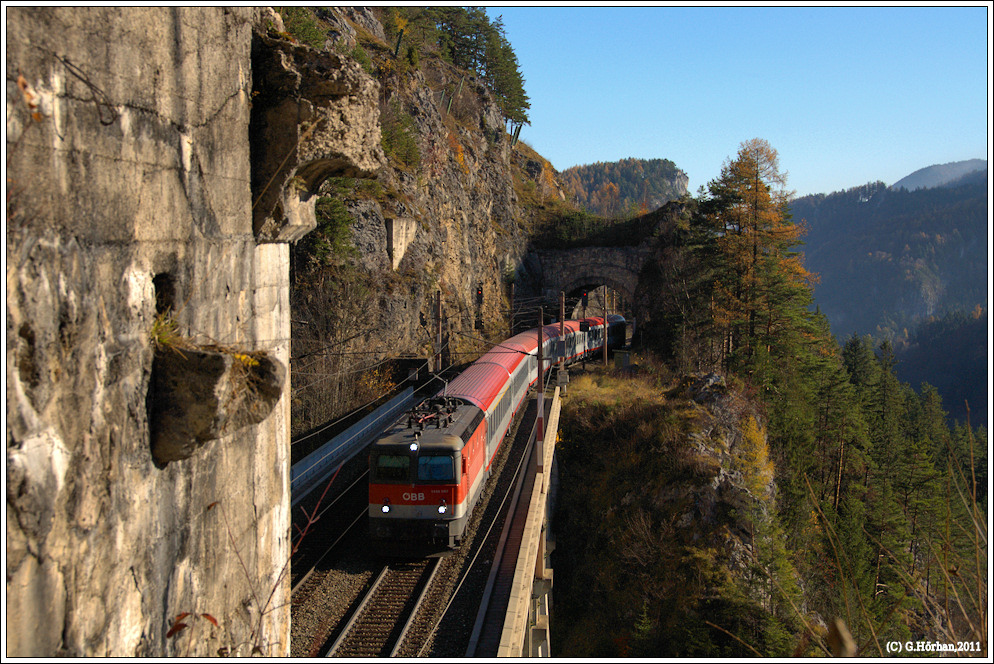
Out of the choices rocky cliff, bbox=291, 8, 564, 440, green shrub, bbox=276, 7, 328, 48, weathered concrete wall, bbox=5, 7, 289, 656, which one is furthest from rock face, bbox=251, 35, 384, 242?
green shrub, bbox=276, 7, 328, 48

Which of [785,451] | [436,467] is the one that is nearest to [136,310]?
[436,467]

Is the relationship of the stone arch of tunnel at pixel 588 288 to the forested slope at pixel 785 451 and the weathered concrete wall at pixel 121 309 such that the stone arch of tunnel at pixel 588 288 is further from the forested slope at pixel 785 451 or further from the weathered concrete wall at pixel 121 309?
the weathered concrete wall at pixel 121 309

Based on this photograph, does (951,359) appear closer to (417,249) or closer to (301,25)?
(417,249)

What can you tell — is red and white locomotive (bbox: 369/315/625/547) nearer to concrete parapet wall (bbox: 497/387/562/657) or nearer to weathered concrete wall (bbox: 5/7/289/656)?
concrete parapet wall (bbox: 497/387/562/657)

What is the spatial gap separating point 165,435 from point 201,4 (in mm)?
2194

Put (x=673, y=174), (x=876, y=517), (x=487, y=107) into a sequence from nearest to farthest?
(x=876, y=517), (x=487, y=107), (x=673, y=174)

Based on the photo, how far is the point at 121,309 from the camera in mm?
2949

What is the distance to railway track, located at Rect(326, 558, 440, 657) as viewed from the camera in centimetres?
950

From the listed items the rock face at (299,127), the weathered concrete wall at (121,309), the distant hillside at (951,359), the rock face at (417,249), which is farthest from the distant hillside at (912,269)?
the weathered concrete wall at (121,309)

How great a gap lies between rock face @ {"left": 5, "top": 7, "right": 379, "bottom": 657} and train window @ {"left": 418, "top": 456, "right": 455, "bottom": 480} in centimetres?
683

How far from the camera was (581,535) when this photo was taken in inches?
919

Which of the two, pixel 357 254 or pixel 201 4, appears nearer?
pixel 201 4

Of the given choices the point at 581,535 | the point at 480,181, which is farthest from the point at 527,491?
the point at 480,181

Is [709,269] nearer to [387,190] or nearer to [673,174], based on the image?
[387,190]
